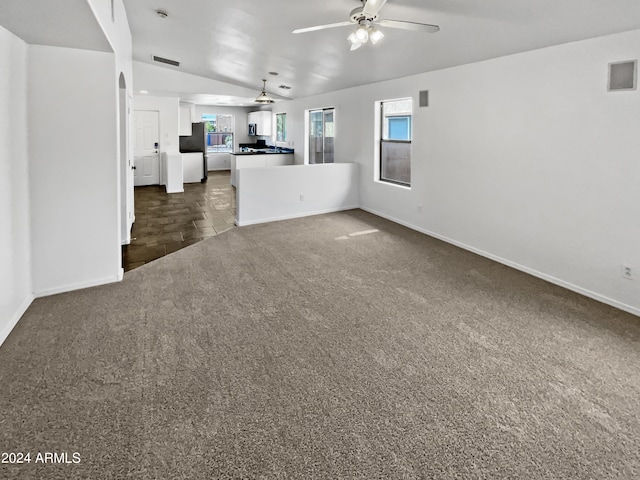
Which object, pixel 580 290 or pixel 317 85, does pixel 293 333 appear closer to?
pixel 580 290

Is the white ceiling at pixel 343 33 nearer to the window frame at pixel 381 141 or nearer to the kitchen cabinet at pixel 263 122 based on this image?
the window frame at pixel 381 141

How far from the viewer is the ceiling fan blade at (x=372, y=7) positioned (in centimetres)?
292

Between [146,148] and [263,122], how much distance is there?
373 cm

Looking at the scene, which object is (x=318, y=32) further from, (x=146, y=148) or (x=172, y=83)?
(x=146, y=148)

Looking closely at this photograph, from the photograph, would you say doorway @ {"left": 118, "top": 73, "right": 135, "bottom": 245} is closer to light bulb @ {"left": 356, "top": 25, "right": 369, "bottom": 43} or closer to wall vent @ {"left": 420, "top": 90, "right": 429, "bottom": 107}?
light bulb @ {"left": 356, "top": 25, "right": 369, "bottom": 43}

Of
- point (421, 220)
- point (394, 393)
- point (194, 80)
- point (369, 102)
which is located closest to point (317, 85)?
point (369, 102)

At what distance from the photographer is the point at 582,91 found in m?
3.63

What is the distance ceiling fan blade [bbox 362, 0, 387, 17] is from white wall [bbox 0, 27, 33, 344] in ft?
8.62

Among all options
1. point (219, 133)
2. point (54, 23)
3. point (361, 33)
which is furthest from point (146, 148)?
point (361, 33)

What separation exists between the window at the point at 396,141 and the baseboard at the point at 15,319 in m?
5.16

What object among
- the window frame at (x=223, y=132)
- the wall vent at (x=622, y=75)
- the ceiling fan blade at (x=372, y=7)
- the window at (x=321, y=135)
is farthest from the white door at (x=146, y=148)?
the wall vent at (x=622, y=75)

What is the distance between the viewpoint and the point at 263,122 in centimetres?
1234

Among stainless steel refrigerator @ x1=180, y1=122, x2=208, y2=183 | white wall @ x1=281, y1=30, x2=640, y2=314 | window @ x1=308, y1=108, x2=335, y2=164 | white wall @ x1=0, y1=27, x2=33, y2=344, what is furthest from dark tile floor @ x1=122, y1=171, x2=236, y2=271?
white wall @ x1=281, y1=30, x2=640, y2=314

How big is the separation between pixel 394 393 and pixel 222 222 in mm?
4838
